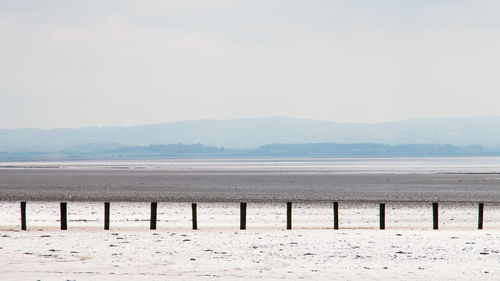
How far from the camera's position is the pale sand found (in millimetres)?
19844

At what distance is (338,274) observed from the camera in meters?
19.7

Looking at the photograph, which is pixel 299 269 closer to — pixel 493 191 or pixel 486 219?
pixel 486 219

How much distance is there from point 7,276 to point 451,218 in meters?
25.3

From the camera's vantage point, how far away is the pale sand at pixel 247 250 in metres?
19.8

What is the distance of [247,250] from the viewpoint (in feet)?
79.8

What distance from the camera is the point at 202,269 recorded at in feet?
67.4

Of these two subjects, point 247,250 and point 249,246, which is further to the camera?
point 249,246

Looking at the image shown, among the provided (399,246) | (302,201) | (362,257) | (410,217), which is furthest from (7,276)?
(302,201)

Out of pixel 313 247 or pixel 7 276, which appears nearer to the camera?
pixel 7 276

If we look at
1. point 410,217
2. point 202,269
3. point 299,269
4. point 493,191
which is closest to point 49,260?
point 202,269

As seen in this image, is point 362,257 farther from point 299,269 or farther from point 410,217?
point 410,217

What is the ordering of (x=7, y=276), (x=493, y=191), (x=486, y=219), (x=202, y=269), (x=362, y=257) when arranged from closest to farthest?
1. (x=7, y=276)
2. (x=202, y=269)
3. (x=362, y=257)
4. (x=486, y=219)
5. (x=493, y=191)

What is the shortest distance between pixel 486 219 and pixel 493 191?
29399 mm

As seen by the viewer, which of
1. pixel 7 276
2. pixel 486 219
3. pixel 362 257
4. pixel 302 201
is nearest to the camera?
pixel 7 276
